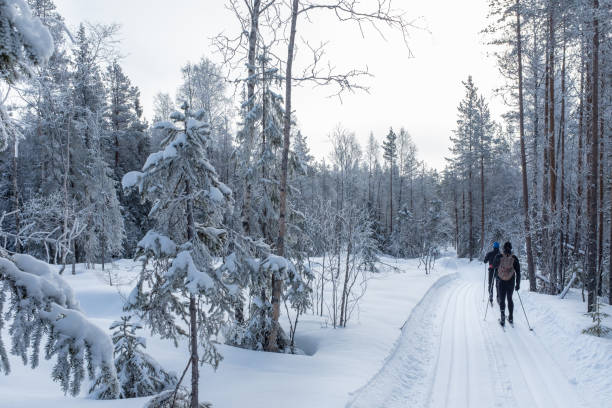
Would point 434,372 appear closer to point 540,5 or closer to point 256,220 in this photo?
point 256,220

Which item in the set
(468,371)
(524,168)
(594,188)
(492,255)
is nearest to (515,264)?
(492,255)

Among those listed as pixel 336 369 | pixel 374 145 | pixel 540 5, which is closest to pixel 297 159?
pixel 336 369

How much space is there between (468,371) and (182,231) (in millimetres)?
5860

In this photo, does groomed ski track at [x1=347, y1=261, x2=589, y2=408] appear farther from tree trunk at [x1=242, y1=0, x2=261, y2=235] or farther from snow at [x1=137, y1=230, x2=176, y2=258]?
tree trunk at [x1=242, y1=0, x2=261, y2=235]

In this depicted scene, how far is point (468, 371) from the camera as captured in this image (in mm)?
6531

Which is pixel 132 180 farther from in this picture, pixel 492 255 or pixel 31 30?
pixel 492 255

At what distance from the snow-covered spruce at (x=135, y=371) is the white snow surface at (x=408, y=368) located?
512 mm

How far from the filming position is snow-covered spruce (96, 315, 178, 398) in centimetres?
539

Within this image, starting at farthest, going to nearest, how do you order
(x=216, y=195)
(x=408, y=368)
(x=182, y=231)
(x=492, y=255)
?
(x=492, y=255) → (x=408, y=368) → (x=182, y=231) → (x=216, y=195)

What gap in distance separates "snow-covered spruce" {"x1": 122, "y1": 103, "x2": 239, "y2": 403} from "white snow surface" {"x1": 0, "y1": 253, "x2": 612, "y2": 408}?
474mm

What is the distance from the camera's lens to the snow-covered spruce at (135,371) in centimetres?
539

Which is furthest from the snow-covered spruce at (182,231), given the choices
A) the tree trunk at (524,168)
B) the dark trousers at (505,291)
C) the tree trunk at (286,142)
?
the tree trunk at (524,168)

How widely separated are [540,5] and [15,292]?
18838mm

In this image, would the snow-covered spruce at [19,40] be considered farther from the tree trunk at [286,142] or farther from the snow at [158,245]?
the tree trunk at [286,142]
